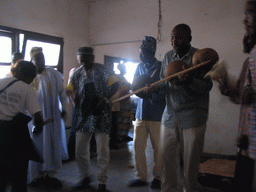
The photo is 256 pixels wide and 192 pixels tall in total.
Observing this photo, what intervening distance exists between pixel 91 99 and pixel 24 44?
2.28 metres

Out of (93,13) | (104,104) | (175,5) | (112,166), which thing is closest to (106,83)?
(104,104)

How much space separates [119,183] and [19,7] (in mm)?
3552

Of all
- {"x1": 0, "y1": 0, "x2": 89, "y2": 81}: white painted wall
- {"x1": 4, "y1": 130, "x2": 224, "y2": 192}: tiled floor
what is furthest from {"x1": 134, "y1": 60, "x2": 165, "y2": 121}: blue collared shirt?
{"x1": 0, "y1": 0, "x2": 89, "y2": 81}: white painted wall

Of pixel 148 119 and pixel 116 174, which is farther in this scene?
pixel 116 174

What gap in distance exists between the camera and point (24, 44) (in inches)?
175

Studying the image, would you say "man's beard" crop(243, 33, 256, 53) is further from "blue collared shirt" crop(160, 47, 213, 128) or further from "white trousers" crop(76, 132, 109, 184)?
"white trousers" crop(76, 132, 109, 184)

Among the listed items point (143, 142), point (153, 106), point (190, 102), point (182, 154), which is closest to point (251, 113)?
point (190, 102)

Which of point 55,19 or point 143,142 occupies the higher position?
point 55,19

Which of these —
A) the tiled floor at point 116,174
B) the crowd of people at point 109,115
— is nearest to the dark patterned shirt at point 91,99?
the crowd of people at point 109,115

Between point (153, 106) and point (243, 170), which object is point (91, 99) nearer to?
point (153, 106)

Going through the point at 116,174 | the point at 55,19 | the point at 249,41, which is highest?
the point at 55,19

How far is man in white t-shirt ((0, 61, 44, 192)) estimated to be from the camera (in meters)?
2.04

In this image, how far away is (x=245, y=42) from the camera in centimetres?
166

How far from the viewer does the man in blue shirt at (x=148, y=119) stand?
122 inches
